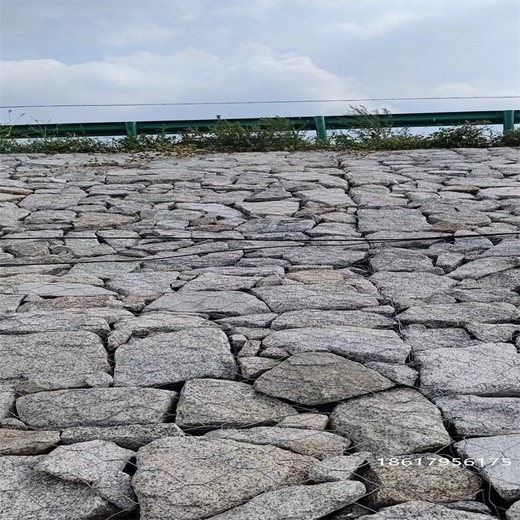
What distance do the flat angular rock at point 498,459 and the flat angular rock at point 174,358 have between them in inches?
41.3

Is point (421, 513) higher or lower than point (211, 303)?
lower

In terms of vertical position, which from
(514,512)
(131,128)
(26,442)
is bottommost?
(514,512)

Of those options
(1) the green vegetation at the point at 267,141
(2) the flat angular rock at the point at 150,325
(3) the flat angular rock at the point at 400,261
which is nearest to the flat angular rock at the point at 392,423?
(2) the flat angular rock at the point at 150,325

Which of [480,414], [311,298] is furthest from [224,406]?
[311,298]

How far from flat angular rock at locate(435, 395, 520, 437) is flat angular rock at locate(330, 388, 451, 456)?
0.19 feet

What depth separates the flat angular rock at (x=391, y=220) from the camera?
20.2 feet

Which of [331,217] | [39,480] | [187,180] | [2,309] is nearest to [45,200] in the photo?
[187,180]

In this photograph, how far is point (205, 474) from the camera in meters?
2.55

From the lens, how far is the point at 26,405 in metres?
3.15

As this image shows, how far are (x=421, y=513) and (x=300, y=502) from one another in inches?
13.7

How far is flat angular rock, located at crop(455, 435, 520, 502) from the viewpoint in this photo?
96.8 inches

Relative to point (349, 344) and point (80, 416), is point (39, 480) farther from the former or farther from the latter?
point (349, 344)

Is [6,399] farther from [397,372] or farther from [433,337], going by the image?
[433,337]

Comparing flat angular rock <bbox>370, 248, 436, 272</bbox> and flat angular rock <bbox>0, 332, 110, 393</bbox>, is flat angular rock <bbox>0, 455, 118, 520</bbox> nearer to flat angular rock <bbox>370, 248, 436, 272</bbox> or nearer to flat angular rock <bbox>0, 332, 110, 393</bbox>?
flat angular rock <bbox>0, 332, 110, 393</bbox>
